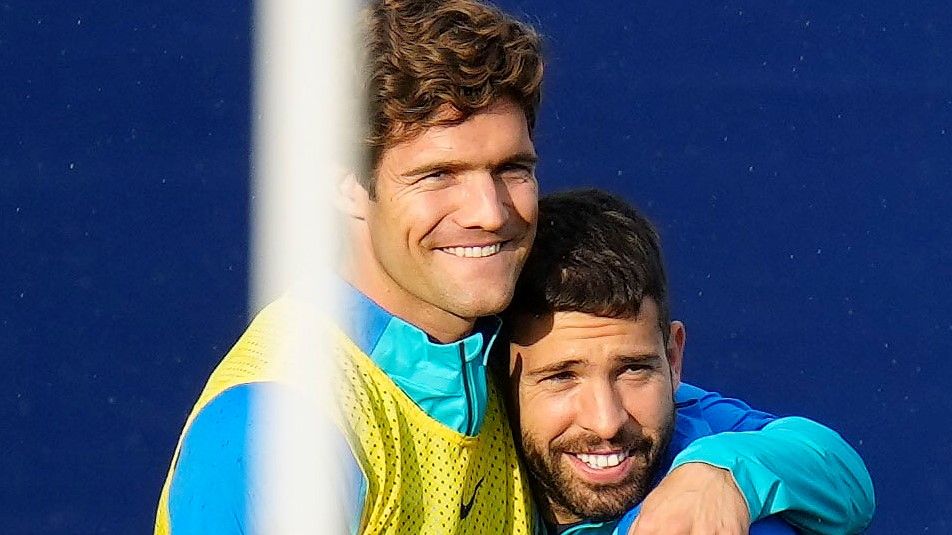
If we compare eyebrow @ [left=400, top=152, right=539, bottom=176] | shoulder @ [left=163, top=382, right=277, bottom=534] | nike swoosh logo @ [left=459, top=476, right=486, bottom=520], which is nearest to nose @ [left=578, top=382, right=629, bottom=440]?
nike swoosh logo @ [left=459, top=476, right=486, bottom=520]

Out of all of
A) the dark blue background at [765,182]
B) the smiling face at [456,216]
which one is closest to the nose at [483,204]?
the smiling face at [456,216]

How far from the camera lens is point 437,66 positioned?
1.61 meters

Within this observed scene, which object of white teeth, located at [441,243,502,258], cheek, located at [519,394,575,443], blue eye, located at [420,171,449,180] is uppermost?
blue eye, located at [420,171,449,180]

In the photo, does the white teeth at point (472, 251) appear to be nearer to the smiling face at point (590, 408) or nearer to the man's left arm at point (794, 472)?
the smiling face at point (590, 408)

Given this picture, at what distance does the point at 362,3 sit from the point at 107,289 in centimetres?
85

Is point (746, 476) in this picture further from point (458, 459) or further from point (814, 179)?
point (814, 179)

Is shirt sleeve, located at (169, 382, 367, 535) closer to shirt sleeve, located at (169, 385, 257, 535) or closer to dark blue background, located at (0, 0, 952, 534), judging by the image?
shirt sleeve, located at (169, 385, 257, 535)

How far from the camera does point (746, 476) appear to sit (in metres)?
1.68

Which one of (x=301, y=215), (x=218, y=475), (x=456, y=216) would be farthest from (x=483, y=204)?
(x=301, y=215)

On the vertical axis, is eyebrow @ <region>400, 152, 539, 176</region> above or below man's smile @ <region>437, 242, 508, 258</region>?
above

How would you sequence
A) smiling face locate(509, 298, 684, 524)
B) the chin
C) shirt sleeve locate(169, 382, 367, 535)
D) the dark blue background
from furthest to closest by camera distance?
the dark blue background
smiling face locate(509, 298, 684, 524)
the chin
shirt sleeve locate(169, 382, 367, 535)

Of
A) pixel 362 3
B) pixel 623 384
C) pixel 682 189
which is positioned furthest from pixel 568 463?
pixel 682 189

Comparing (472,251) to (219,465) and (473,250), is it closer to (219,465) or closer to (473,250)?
(473,250)

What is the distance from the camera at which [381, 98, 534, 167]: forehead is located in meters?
1.59
